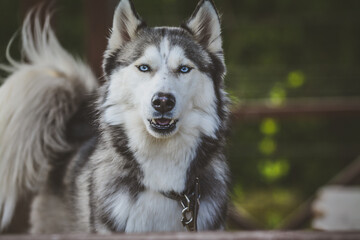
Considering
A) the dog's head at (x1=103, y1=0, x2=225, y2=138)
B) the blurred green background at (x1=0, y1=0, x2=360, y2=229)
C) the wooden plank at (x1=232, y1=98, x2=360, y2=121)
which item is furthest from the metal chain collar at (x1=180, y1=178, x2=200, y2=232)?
the blurred green background at (x1=0, y1=0, x2=360, y2=229)

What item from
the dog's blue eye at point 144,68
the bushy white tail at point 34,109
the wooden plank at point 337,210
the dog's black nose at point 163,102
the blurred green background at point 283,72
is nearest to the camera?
the dog's black nose at point 163,102

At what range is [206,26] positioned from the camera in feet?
6.03

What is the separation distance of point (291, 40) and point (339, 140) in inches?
57.0

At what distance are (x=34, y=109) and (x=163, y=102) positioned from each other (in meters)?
1.08

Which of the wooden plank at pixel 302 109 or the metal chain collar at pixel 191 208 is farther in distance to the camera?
the wooden plank at pixel 302 109

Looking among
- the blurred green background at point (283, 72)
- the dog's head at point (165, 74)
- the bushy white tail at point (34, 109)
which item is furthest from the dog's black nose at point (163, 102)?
the blurred green background at point (283, 72)

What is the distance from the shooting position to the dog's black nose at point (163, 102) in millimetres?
1639

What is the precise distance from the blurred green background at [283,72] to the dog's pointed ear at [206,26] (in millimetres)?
2812

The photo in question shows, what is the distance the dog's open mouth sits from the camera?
67.4 inches

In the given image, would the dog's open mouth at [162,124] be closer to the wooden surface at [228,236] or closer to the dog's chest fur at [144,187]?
the dog's chest fur at [144,187]

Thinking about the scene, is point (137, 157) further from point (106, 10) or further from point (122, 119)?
point (106, 10)

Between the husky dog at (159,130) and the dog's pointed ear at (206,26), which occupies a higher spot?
the dog's pointed ear at (206,26)

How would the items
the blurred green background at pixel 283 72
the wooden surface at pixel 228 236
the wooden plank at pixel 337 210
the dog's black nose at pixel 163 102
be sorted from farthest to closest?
the blurred green background at pixel 283 72, the wooden plank at pixel 337 210, the dog's black nose at pixel 163 102, the wooden surface at pixel 228 236

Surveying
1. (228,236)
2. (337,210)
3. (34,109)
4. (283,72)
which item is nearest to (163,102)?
(228,236)
